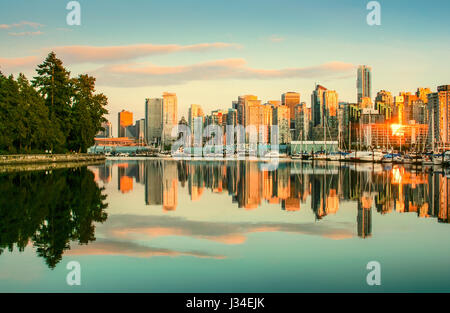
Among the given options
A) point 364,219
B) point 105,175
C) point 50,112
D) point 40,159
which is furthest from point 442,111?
point 364,219

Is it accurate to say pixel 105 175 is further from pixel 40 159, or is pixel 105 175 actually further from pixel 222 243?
pixel 222 243

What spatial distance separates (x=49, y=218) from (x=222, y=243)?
7545 mm

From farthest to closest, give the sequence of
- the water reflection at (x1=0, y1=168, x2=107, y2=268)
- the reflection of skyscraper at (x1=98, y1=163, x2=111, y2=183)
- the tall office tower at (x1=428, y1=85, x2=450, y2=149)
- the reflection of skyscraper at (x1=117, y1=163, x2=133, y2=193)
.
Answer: the tall office tower at (x1=428, y1=85, x2=450, y2=149) < the reflection of skyscraper at (x1=98, y1=163, x2=111, y2=183) < the reflection of skyscraper at (x1=117, y1=163, x2=133, y2=193) < the water reflection at (x1=0, y1=168, x2=107, y2=268)

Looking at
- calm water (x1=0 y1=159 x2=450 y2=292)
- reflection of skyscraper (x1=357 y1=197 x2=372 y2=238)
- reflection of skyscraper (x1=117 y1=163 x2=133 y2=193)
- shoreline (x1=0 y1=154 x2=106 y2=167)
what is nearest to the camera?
calm water (x1=0 y1=159 x2=450 y2=292)

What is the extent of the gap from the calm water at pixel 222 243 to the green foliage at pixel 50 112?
145ft

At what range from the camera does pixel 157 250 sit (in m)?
14.1

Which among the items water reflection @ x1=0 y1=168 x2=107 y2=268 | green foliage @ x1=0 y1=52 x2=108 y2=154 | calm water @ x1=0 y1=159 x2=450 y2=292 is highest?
green foliage @ x1=0 y1=52 x2=108 y2=154

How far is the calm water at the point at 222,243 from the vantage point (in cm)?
1084

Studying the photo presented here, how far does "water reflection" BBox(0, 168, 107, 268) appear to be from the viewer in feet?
47.2

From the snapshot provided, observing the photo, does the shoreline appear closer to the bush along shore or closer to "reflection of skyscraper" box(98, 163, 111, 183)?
the bush along shore

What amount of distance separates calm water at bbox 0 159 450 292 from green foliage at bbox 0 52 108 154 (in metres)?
44.1

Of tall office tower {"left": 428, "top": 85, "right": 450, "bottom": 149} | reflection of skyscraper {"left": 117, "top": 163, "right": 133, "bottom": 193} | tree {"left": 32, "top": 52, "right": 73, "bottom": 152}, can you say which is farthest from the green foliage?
tall office tower {"left": 428, "top": 85, "right": 450, "bottom": 149}

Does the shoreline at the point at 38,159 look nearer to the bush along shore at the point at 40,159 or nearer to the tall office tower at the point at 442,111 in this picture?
the bush along shore at the point at 40,159
